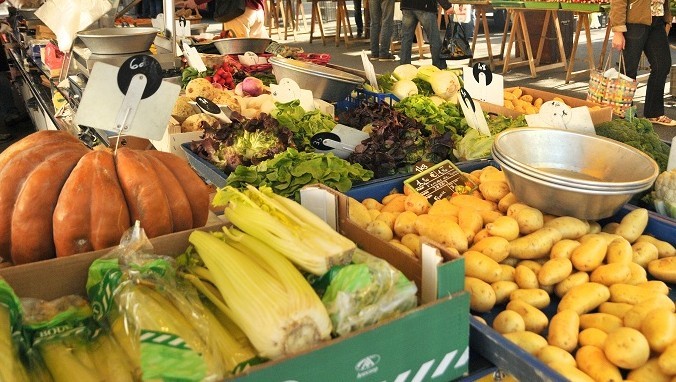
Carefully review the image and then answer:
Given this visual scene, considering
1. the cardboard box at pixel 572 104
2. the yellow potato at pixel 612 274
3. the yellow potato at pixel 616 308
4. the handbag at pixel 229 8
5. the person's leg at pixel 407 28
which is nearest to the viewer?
the yellow potato at pixel 616 308

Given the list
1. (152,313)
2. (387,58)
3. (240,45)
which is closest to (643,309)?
(152,313)

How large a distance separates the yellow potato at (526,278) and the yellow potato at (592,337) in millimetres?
231

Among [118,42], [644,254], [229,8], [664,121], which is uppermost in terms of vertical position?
[229,8]

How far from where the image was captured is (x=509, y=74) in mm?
9188

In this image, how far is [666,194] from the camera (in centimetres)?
193

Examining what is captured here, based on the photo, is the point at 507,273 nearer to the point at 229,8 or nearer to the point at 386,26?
the point at 229,8

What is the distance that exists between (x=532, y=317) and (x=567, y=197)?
0.46m

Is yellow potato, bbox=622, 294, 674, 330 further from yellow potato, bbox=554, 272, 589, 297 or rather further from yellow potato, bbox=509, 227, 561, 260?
yellow potato, bbox=509, 227, 561, 260

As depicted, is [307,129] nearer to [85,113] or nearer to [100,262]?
[85,113]

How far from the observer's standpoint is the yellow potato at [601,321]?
4.41 ft

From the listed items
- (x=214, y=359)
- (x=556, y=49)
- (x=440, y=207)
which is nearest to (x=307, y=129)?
(x=440, y=207)

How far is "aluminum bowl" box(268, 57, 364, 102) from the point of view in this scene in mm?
3245

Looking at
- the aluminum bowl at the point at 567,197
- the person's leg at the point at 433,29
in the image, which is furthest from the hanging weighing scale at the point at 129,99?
the person's leg at the point at 433,29

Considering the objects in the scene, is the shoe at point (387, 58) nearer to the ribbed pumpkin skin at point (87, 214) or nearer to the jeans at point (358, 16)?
the jeans at point (358, 16)
